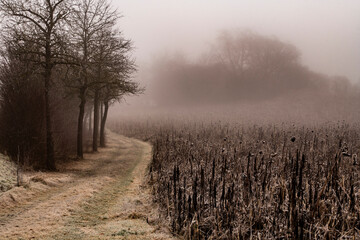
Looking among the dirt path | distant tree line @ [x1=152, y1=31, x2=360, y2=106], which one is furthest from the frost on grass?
distant tree line @ [x1=152, y1=31, x2=360, y2=106]

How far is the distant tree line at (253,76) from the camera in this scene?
6419cm

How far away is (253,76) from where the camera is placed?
66.9 metres

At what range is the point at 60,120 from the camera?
16531mm

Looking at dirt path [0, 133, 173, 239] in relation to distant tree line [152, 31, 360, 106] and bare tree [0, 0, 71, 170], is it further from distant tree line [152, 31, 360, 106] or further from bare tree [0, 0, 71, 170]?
distant tree line [152, 31, 360, 106]

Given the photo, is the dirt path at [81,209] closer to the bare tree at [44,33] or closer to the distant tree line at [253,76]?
the bare tree at [44,33]

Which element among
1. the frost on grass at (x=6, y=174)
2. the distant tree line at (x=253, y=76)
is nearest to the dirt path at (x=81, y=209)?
the frost on grass at (x=6, y=174)

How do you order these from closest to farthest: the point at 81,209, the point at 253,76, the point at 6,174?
the point at 81,209, the point at 6,174, the point at 253,76

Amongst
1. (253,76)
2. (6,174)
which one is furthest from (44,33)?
(253,76)

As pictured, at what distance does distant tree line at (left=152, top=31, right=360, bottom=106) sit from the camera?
64188 millimetres

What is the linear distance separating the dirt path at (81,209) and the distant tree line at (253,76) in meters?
57.2

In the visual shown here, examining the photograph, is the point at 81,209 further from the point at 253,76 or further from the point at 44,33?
the point at 253,76

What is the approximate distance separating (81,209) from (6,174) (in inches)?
157

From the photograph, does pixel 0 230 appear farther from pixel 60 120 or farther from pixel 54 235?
pixel 60 120

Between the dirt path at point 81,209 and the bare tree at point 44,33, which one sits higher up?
the bare tree at point 44,33
